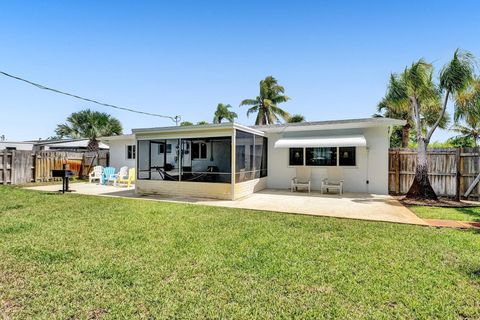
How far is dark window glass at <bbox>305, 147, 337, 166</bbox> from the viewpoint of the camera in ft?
51.1

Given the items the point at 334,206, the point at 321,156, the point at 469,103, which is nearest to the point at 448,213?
the point at 334,206

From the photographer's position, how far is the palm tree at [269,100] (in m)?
38.4

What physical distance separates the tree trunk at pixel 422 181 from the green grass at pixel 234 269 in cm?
582

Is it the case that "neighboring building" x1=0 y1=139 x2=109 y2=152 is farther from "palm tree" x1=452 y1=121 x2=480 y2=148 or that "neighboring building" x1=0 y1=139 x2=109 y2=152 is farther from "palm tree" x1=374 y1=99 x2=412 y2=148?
"palm tree" x1=452 y1=121 x2=480 y2=148

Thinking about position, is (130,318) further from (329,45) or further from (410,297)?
(329,45)

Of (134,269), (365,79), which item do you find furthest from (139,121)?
(134,269)

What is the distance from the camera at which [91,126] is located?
28.6m

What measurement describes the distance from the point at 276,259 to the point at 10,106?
32985mm

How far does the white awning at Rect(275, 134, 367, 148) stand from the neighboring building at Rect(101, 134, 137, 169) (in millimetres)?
14505

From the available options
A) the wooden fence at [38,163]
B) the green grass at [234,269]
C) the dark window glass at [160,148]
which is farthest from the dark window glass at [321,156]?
the wooden fence at [38,163]

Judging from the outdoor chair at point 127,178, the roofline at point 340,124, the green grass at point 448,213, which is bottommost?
the green grass at point 448,213

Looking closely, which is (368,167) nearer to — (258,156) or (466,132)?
(258,156)

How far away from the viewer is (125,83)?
25281 millimetres

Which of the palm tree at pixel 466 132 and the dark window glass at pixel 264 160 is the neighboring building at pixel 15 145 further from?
the palm tree at pixel 466 132
